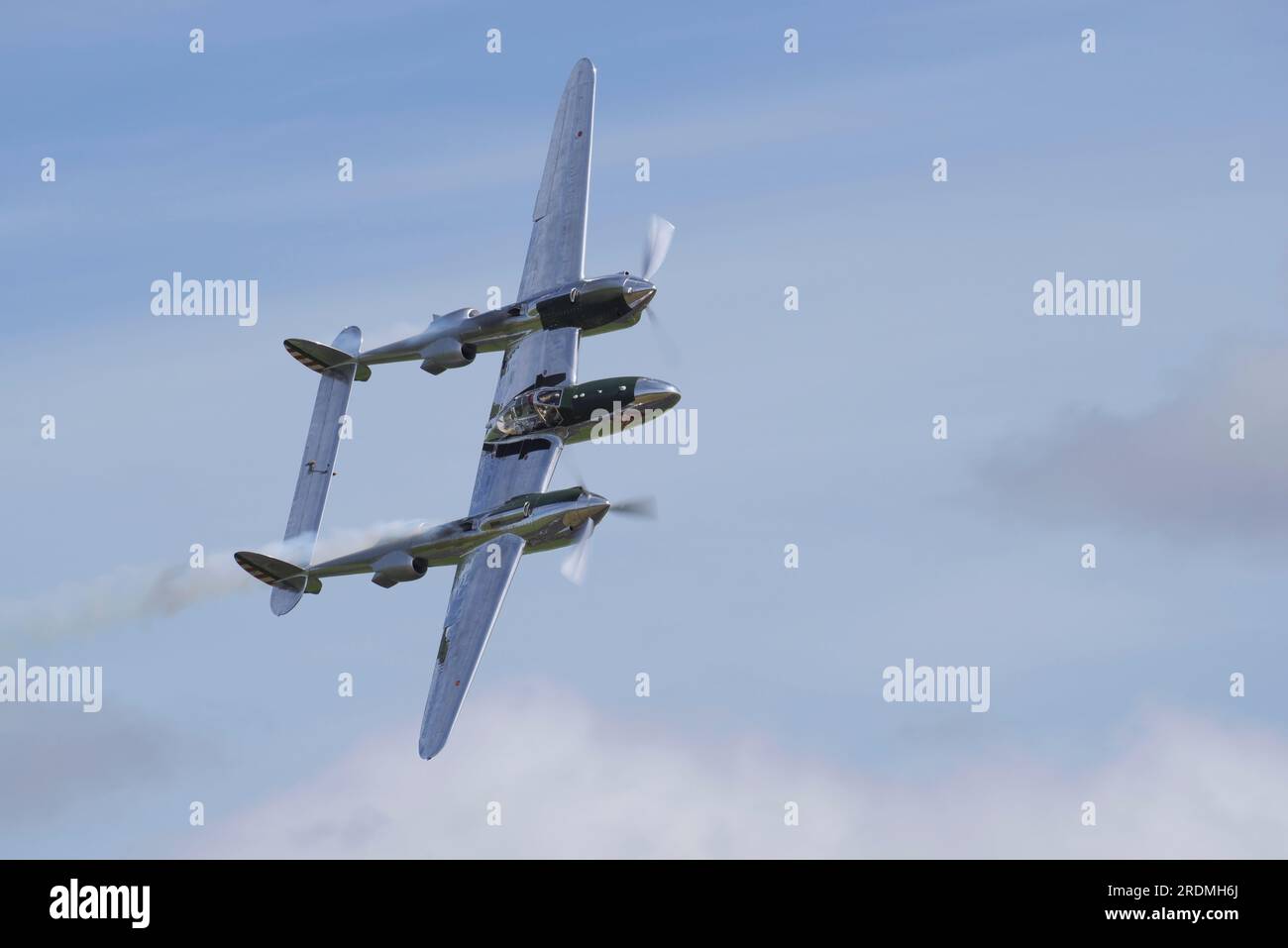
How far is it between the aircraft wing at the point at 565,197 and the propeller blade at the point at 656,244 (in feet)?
10.1

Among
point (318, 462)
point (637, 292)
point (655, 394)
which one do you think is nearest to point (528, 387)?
point (655, 394)

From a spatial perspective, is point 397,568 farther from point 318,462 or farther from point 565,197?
point 565,197

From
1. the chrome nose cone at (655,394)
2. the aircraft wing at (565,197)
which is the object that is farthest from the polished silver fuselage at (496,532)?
the aircraft wing at (565,197)

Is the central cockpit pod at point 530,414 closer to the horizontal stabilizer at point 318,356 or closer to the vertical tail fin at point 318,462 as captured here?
the vertical tail fin at point 318,462

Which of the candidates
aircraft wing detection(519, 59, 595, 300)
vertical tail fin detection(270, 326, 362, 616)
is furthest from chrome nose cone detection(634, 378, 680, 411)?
vertical tail fin detection(270, 326, 362, 616)

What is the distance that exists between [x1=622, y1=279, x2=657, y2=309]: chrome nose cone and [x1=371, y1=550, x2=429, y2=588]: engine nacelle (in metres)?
14.1

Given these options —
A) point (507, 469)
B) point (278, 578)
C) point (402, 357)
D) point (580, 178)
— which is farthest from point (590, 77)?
point (278, 578)

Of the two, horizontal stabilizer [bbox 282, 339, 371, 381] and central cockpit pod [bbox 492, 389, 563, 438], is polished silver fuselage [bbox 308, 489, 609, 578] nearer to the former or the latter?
central cockpit pod [bbox 492, 389, 563, 438]

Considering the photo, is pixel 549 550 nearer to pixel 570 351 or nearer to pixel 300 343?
pixel 570 351

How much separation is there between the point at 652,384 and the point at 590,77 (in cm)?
1830

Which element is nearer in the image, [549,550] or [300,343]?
[549,550]

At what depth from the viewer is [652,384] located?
8156 centimetres

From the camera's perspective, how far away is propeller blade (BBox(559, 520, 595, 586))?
249 feet

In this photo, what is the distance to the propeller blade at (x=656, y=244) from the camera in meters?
86.1
